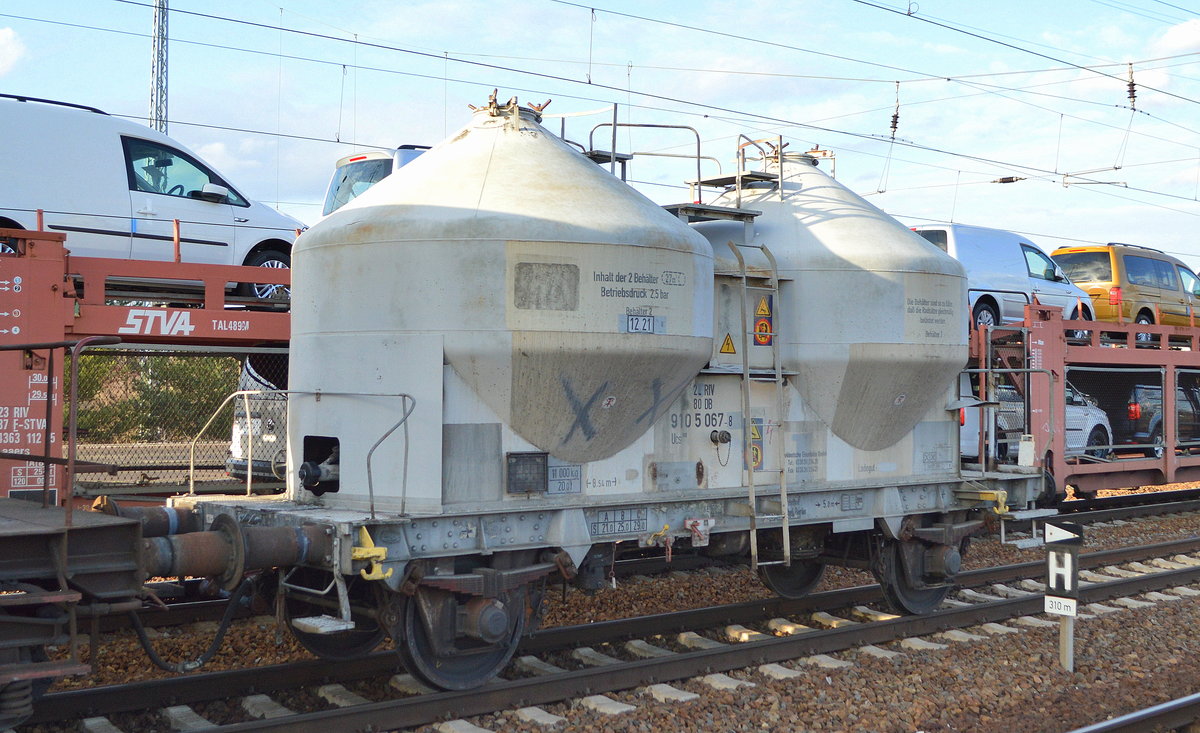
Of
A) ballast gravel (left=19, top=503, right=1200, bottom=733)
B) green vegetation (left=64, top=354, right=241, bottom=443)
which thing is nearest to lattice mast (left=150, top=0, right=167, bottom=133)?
green vegetation (left=64, top=354, right=241, bottom=443)

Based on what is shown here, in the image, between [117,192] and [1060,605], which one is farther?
Answer: [117,192]

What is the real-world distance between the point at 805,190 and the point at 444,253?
13.6 ft

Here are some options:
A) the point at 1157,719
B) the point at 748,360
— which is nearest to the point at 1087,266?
the point at 748,360

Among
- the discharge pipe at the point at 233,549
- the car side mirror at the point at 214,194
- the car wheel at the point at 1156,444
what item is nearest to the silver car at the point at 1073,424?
the car wheel at the point at 1156,444

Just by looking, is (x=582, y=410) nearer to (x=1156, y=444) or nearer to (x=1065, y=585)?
(x=1065, y=585)

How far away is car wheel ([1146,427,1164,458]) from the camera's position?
17.2 metres

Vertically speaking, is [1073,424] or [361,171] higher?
[361,171]

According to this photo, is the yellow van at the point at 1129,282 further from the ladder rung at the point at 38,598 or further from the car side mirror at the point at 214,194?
the ladder rung at the point at 38,598

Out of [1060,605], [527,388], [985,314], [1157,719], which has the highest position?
[985,314]

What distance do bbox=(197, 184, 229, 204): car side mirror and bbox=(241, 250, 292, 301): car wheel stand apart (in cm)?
74

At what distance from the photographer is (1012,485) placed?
10.6 metres

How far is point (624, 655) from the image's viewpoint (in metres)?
8.70

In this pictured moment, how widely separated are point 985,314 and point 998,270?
781 mm

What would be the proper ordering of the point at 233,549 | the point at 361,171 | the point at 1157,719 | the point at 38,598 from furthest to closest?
1. the point at 361,171
2. the point at 1157,719
3. the point at 233,549
4. the point at 38,598
